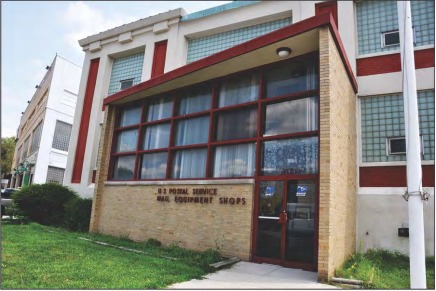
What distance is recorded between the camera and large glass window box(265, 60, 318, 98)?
9.09 meters

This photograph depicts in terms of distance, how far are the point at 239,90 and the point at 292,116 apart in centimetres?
204

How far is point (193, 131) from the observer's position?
36.7ft

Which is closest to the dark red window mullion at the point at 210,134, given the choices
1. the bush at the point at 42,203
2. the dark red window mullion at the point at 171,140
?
the dark red window mullion at the point at 171,140

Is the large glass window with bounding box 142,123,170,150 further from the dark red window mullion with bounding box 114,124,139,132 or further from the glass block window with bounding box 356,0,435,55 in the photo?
the glass block window with bounding box 356,0,435,55

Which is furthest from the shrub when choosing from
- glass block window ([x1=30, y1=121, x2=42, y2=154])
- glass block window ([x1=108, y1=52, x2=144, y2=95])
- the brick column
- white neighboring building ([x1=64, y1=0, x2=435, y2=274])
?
glass block window ([x1=30, y1=121, x2=42, y2=154])

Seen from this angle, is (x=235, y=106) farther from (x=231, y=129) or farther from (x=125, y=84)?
(x=125, y=84)

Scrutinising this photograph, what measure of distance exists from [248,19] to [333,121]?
8568 millimetres

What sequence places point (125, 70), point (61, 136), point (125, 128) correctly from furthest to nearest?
point (61, 136), point (125, 70), point (125, 128)

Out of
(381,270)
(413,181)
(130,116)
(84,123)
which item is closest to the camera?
(413,181)

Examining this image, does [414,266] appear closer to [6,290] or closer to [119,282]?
[119,282]

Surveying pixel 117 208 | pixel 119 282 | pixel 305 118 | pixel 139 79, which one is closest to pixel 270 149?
pixel 305 118

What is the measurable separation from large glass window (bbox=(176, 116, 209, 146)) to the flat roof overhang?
4.19 ft

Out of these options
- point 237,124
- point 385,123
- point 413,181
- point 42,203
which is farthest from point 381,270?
point 42,203

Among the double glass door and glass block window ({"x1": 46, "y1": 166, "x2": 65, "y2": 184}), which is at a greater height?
glass block window ({"x1": 46, "y1": 166, "x2": 65, "y2": 184})
